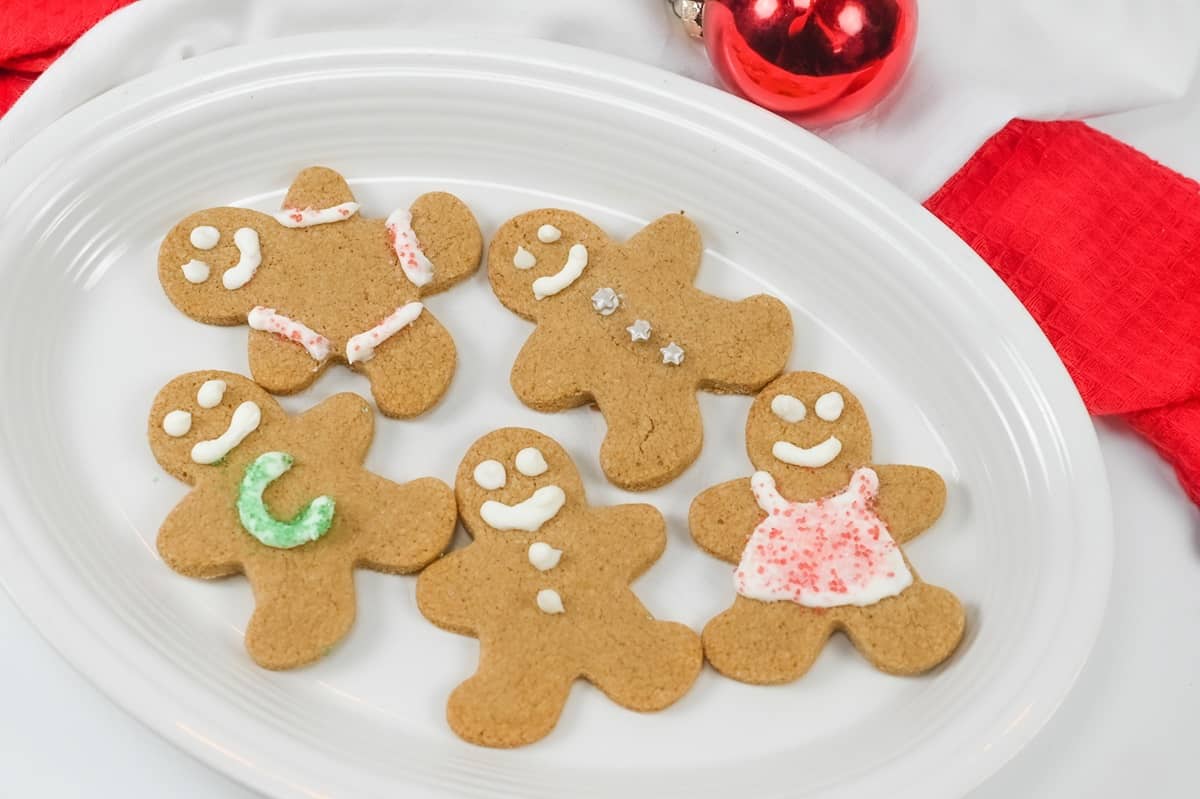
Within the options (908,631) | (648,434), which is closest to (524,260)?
(648,434)

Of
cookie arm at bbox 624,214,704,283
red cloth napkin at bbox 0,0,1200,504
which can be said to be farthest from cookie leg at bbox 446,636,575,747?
red cloth napkin at bbox 0,0,1200,504

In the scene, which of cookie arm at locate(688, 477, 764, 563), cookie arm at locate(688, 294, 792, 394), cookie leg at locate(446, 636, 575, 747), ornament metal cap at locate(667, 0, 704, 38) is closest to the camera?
cookie leg at locate(446, 636, 575, 747)

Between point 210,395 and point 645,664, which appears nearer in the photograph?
point 645,664

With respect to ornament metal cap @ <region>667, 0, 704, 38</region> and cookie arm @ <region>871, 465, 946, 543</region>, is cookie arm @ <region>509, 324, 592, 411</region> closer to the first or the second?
cookie arm @ <region>871, 465, 946, 543</region>

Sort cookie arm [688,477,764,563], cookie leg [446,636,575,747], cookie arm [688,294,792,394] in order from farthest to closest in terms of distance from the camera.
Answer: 1. cookie arm [688,294,792,394]
2. cookie arm [688,477,764,563]
3. cookie leg [446,636,575,747]

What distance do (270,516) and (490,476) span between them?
270 mm

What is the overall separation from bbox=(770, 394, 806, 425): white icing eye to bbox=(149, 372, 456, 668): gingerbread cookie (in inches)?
17.3

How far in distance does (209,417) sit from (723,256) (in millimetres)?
752

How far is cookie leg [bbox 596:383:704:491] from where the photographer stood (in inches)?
59.5

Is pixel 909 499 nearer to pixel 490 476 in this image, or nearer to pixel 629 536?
pixel 629 536

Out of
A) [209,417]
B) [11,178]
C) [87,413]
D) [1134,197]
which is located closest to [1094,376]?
[1134,197]

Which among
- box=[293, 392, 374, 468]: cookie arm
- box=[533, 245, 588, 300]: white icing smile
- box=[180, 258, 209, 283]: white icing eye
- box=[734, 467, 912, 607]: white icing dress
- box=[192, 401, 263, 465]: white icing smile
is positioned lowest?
box=[734, 467, 912, 607]: white icing dress

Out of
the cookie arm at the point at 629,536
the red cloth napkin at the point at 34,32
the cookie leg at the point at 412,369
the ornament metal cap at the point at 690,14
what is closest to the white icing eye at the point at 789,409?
the cookie arm at the point at 629,536

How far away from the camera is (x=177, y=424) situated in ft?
4.90
